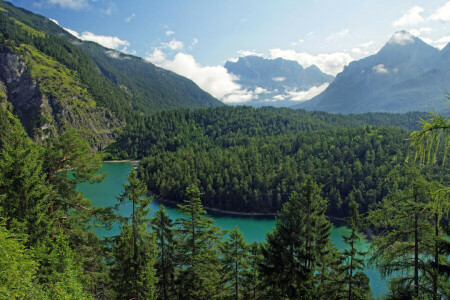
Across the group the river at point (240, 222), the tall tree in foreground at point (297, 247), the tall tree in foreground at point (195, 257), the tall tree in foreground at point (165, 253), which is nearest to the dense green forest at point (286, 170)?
the river at point (240, 222)

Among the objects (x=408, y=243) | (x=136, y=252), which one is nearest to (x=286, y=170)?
(x=136, y=252)

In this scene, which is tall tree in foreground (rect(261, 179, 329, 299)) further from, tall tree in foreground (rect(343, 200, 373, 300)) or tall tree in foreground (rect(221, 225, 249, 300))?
tall tree in foreground (rect(221, 225, 249, 300))

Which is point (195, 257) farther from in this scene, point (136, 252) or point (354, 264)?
point (354, 264)

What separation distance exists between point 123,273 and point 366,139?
3996 inches

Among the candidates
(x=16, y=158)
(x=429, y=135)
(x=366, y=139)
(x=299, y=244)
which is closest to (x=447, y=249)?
(x=429, y=135)

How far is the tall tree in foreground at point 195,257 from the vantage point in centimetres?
1872

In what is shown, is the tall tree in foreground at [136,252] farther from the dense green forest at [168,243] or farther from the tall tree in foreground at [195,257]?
the tall tree in foreground at [195,257]

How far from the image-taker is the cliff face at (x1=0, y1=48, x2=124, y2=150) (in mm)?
157125

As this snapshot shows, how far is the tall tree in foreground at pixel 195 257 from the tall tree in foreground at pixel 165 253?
574 millimetres

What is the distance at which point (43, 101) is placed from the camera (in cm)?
16150

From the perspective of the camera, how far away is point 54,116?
16325 cm

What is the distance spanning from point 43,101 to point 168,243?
7105 inches

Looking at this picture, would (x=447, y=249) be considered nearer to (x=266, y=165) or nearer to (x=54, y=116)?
(x=266, y=165)

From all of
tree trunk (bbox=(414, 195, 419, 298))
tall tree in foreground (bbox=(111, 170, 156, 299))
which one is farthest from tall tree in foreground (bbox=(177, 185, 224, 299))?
tree trunk (bbox=(414, 195, 419, 298))
